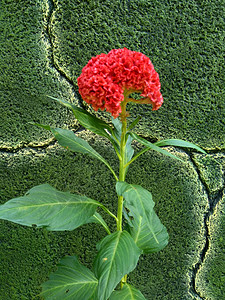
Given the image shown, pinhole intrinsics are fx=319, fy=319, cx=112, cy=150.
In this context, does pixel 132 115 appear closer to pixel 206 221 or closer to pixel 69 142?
pixel 69 142

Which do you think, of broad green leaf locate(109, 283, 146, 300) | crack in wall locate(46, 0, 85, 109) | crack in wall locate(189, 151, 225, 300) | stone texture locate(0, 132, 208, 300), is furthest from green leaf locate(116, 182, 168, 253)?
crack in wall locate(46, 0, 85, 109)

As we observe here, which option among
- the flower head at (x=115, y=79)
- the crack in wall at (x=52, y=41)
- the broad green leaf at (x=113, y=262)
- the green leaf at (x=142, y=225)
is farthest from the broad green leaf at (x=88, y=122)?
the crack in wall at (x=52, y=41)

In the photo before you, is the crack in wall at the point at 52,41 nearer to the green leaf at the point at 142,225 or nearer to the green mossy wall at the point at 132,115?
the green mossy wall at the point at 132,115

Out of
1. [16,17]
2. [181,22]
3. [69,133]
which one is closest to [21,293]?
[69,133]

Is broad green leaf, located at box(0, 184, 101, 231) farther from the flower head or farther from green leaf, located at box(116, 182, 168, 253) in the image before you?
the flower head

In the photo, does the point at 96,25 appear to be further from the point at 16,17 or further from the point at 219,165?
the point at 219,165
